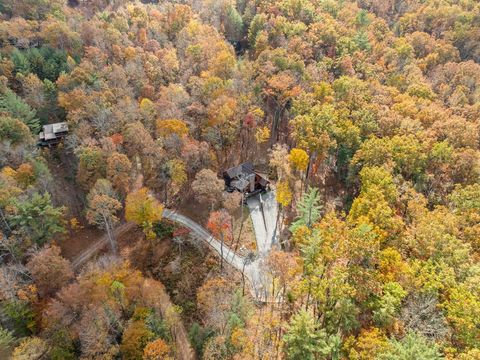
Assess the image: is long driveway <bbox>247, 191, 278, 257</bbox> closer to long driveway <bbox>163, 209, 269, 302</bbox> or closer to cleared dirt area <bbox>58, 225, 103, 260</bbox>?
long driveway <bbox>163, 209, 269, 302</bbox>

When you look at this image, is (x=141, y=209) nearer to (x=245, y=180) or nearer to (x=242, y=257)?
(x=242, y=257)

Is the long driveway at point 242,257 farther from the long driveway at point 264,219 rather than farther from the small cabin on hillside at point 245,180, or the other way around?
the small cabin on hillside at point 245,180

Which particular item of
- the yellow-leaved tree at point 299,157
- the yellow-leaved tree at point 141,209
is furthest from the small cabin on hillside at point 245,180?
the yellow-leaved tree at point 141,209

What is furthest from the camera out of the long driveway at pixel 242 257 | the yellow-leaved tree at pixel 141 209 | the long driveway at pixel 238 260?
the long driveway at pixel 242 257

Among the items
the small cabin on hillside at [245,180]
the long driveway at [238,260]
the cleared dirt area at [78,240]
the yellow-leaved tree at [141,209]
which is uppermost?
the yellow-leaved tree at [141,209]

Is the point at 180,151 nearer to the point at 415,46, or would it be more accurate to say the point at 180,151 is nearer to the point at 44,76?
the point at 44,76

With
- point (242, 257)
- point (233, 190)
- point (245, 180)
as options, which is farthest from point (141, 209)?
point (245, 180)

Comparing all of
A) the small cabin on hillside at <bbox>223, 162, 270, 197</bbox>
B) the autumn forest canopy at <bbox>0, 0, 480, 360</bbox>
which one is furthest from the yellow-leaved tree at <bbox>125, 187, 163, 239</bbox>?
the small cabin on hillside at <bbox>223, 162, 270, 197</bbox>

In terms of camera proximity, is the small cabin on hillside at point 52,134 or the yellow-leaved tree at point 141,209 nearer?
the yellow-leaved tree at point 141,209
